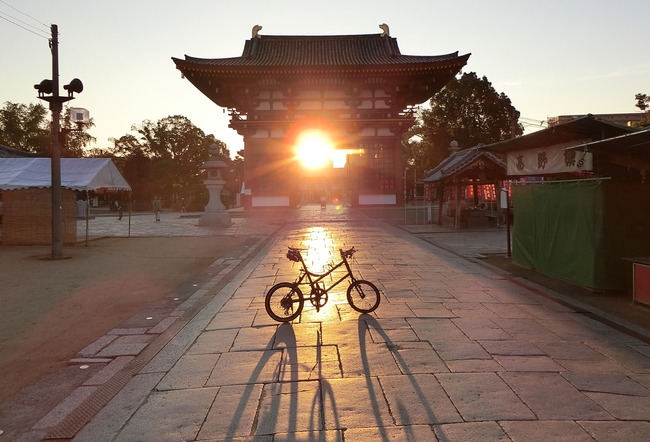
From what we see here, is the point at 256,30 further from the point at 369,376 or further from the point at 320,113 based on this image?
the point at 369,376

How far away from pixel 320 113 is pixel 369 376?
1033 inches

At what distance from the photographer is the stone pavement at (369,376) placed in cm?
298

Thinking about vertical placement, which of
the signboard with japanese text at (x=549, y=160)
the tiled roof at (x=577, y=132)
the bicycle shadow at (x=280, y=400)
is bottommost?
the bicycle shadow at (x=280, y=400)

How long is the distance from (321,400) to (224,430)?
76 cm

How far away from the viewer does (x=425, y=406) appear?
10.6 feet

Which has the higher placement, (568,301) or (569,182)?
(569,182)

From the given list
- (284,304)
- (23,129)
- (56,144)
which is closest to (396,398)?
(284,304)

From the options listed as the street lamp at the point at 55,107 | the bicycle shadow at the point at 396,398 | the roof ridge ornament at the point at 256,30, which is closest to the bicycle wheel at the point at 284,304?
the bicycle shadow at the point at 396,398

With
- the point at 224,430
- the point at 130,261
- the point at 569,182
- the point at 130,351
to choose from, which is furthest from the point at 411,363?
the point at 130,261

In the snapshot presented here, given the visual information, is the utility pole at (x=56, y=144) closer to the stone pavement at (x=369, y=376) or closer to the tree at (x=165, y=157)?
the stone pavement at (x=369, y=376)

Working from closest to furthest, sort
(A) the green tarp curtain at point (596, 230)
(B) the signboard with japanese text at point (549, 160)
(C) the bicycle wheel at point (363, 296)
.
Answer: (C) the bicycle wheel at point (363, 296), (A) the green tarp curtain at point (596, 230), (B) the signboard with japanese text at point (549, 160)

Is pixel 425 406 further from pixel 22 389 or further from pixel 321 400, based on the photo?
pixel 22 389

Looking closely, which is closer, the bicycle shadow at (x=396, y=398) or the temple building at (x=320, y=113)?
the bicycle shadow at (x=396, y=398)

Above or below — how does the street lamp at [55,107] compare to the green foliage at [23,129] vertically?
below
